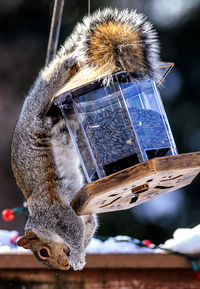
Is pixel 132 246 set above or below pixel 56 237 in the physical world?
below

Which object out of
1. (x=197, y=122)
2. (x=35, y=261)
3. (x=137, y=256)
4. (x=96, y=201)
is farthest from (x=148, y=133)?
(x=197, y=122)

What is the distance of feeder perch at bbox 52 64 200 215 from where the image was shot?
1.39 m

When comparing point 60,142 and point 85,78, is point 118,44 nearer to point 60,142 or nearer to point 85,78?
point 85,78

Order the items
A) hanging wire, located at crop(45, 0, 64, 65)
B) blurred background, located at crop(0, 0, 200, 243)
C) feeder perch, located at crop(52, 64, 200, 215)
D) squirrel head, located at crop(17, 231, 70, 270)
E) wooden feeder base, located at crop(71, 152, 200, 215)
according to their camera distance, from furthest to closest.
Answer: blurred background, located at crop(0, 0, 200, 243), squirrel head, located at crop(17, 231, 70, 270), hanging wire, located at crop(45, 0, 64, 65), feeder perch, located at crop(52, 64, 200, 215), wooden feeder base, located at crop(71, 152, 200, 215)

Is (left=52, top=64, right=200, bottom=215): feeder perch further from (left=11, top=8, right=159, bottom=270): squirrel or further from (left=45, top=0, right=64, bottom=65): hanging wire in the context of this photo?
(left=45, top=0, right=64, bottom=65): hanging wire

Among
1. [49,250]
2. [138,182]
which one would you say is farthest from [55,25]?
[49,250]

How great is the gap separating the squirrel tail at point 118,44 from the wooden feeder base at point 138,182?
307 millimetres

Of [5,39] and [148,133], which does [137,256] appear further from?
[5,39]

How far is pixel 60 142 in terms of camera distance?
1747mm

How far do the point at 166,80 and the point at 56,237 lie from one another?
11.1ft

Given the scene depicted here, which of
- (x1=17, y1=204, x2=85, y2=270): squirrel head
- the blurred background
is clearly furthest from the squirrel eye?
the blurred background

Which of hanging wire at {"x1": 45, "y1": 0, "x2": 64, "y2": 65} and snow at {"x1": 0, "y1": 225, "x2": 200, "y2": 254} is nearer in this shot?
hanging wire at {"x1": 45, "y1": 0, "x2": 64, "y2": 65}

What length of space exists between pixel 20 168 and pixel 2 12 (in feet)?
12.9

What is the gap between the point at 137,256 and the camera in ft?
6.46
